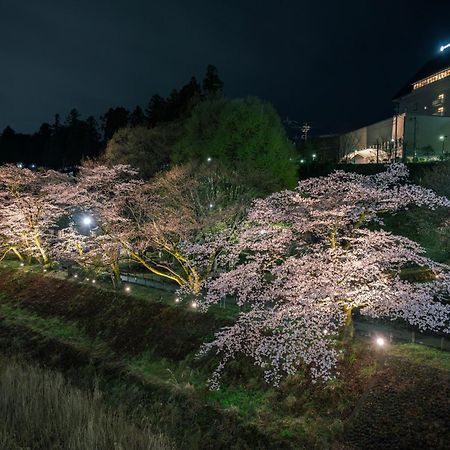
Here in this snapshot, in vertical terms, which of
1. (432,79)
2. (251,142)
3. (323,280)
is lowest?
(323,280)

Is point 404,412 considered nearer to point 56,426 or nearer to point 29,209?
point 56,426

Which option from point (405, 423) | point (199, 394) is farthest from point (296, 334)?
point (199, 394)

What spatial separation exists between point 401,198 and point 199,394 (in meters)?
9.10

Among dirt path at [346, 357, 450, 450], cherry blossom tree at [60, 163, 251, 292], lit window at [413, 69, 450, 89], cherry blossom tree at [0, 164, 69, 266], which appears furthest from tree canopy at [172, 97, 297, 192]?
lit window at [413, 69, 450, 89]

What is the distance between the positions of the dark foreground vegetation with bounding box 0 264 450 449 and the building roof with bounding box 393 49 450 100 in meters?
49.6

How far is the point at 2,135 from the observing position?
99.0 meters

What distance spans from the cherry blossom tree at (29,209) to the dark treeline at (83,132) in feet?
57.7

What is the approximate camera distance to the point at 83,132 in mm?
83188

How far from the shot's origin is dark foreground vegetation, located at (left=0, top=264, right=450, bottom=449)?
10742mm

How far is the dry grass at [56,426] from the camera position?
6.98m

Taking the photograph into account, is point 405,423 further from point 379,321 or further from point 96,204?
point 96,204

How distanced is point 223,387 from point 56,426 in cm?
708

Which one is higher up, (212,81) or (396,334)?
(212,81)

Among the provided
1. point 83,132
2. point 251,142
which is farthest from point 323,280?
point 83,132
